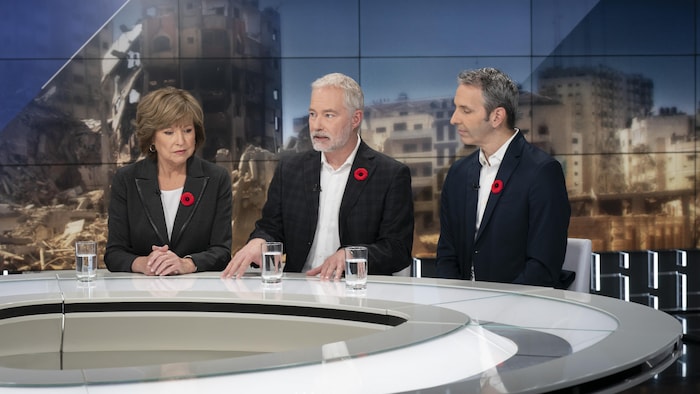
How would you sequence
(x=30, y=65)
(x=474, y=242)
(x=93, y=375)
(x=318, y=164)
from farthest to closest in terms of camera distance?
(x=30, y=65), (x=318, y=164), (x=474, y=242), (x=93, y=375)

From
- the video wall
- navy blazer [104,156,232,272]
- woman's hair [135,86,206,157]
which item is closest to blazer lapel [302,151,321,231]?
navy blazer [104,156,232,272]

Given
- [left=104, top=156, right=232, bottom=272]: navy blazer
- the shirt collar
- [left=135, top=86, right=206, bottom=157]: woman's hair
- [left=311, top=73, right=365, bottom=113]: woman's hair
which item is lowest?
[left=104, top=156, right=232, bottom=272]: navy blazer

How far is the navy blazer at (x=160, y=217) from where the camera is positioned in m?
2.97

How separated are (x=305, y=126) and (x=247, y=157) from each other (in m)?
0.41

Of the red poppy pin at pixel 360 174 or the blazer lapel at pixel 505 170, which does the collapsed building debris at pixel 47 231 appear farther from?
the blazer lapel at pixel 505 170

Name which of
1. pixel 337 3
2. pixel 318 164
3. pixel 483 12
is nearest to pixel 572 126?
pixel 483 12

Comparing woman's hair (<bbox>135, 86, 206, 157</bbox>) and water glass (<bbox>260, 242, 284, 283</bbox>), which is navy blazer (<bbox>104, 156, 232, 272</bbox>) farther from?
water glass (<bbox>260, 242, 284, 283</bbox>)

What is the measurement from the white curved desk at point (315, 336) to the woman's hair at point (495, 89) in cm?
67

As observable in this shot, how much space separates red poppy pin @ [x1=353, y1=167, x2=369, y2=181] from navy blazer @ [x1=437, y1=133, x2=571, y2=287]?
0.31m

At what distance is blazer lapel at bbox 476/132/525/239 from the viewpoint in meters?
2.77

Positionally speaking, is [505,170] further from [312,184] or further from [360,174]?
[312,184]

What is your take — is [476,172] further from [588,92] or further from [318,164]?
[588,92]

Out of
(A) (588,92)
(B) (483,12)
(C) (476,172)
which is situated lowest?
(C) (476,172)

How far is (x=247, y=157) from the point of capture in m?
5.87
